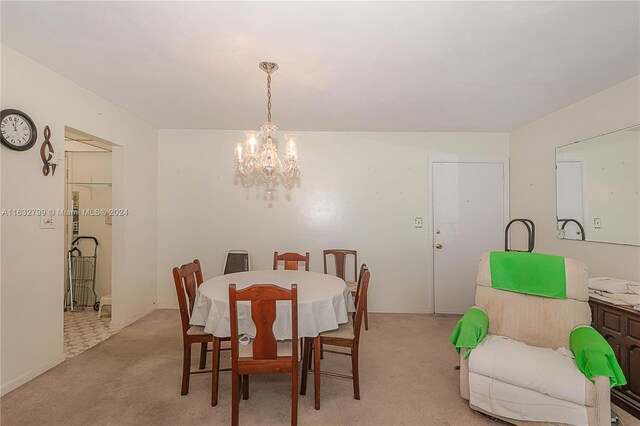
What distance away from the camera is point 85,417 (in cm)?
196

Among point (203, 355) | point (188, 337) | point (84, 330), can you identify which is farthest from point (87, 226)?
point (188, 337)

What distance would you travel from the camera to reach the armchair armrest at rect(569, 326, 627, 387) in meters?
1.67

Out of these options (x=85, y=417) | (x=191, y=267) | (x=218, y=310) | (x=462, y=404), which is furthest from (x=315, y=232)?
(x=85, y=417)

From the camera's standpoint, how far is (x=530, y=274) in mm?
2268

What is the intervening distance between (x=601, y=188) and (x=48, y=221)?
478 centimetres

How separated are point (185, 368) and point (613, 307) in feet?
10.0

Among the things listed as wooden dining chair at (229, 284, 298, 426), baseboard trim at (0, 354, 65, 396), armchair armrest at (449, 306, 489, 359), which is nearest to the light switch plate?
baseboard trim at (0, 354, 65, 396)

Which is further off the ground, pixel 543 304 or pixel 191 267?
pixel 191 267

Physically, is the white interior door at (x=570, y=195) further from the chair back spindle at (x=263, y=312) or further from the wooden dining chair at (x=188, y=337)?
the wooden dining chair at (x=188, y=337)

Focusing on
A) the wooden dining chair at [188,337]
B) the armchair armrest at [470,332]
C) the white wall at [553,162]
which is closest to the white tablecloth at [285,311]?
the wooden dining chair at [188,337]

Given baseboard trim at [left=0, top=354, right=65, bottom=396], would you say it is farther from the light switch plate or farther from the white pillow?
the white pillow

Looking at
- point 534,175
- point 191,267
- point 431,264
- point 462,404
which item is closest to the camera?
point 462,404

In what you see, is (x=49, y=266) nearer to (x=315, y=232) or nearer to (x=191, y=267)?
(x=191, y=267)

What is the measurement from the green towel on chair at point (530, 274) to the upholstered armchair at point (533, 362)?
0.03 meters
